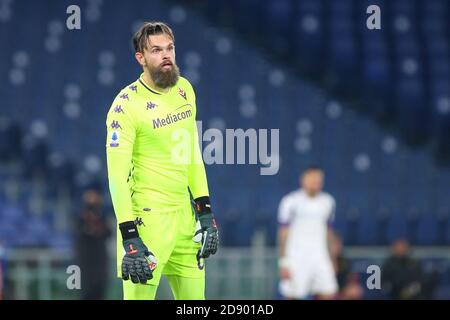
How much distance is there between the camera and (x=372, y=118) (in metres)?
16.4

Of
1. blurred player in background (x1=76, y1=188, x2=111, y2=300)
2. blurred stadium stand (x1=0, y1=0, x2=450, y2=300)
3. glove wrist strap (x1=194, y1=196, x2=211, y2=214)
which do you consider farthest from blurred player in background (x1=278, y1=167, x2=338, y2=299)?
glove wrist strap (x1=194, y1=196, x2=211, y2=214)

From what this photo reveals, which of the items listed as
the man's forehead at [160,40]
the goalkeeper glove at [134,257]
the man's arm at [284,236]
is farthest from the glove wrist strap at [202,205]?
the man's arm at [284,236]

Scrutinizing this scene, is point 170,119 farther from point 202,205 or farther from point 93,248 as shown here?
point 93,248

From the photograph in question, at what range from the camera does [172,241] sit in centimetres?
690

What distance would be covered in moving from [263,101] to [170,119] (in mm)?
9092

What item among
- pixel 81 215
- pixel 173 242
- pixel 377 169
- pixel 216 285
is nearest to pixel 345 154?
pixel 377 169

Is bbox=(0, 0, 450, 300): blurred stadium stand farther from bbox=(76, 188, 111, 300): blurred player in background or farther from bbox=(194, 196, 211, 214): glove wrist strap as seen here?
bbox=(194, 196, 211, 214): glove wrist strap

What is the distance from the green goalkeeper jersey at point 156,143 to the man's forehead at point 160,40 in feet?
0.92

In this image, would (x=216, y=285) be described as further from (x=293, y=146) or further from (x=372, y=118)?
(x=372, y=118)

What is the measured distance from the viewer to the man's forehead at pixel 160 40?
21.9ft

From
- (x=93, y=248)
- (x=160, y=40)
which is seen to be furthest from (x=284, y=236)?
(x=160, y=40)

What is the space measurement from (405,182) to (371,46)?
2.16 m

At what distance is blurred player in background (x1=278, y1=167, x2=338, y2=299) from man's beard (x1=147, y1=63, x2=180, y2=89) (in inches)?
243

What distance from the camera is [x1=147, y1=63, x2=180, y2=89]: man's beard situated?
675 centimetres
